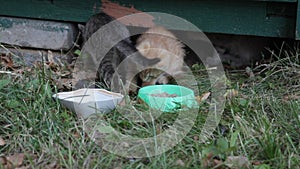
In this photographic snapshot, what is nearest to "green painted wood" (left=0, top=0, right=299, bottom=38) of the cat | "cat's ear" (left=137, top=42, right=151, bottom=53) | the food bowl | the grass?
the cat

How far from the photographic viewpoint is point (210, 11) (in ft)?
12.3

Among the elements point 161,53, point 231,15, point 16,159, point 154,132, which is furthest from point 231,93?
point 16,159

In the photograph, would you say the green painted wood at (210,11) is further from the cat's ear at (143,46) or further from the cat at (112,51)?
the cat's ear at (143,46)

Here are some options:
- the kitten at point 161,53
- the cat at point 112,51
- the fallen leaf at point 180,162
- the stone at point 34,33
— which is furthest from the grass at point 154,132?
the stone at point 34,33

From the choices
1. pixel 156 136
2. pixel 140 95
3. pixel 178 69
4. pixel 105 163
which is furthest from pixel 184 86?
pixel 105 163

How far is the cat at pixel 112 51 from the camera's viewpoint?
Answer: 126 inches

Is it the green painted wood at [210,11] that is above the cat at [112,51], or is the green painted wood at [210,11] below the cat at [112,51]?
above

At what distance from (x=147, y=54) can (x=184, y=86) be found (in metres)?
0.32

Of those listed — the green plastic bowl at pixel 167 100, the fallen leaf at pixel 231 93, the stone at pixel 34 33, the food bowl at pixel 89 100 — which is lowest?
the food bowl at pixel 89 100

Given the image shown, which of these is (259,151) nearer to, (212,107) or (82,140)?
(212,107)

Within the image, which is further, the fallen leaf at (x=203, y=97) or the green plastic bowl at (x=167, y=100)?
the fallen leaf at (x=203, y=97)

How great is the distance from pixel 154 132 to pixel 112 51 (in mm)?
1067

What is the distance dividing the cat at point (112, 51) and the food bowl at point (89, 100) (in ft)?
0.72

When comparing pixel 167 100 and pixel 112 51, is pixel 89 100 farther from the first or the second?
pixel 112 51
